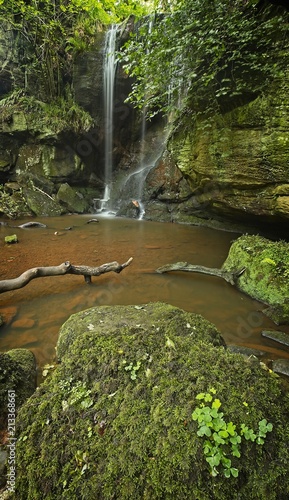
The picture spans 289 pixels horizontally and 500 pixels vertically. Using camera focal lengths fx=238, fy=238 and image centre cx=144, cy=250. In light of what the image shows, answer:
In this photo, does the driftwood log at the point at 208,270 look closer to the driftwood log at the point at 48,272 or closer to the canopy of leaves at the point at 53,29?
the driftwood log at the point at 48,272

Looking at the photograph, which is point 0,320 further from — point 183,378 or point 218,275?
point 218,275

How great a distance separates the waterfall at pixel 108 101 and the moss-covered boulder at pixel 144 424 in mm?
13421

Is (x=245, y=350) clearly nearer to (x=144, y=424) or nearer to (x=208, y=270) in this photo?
(x=144, y=424)

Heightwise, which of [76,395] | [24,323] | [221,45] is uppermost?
[221,45]

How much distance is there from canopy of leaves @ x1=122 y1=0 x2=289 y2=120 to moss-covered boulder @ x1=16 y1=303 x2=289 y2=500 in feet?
15.7

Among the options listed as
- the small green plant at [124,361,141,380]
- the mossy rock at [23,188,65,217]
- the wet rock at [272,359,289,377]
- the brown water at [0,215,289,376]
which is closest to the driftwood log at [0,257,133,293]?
the brown water at [0,215,289,376]

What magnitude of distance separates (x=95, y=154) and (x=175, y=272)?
42.7ft

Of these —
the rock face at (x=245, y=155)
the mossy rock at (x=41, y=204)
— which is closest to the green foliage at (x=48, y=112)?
the mossy rock at (x=41, y=204)

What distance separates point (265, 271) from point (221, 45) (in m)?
4.26

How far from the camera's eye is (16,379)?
1900 mm

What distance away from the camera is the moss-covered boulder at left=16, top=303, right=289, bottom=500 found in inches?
43.3

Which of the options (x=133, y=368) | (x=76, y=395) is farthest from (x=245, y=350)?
(x=76, y=395)

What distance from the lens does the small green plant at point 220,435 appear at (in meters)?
1.10

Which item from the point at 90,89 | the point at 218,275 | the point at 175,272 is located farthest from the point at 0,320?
the point at 90,89
